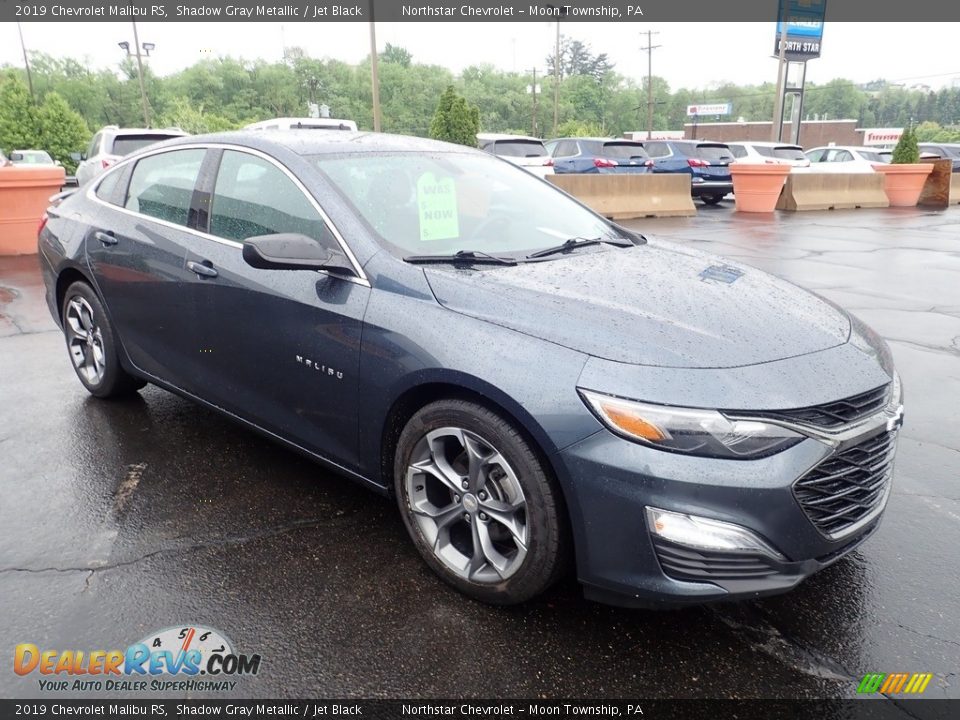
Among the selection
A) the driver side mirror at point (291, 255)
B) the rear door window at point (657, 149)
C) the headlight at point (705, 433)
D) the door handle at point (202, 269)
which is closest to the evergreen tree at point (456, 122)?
the rear door window at point (657, 149)

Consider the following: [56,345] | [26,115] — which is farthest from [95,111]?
[56,345]

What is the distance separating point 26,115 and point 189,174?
4219cm

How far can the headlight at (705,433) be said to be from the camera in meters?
2.15

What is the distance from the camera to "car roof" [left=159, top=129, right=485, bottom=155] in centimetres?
339

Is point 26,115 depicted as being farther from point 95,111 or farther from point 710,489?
point 95,111

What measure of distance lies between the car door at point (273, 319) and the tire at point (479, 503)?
38cm

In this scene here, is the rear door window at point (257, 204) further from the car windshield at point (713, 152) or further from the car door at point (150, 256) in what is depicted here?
the car windshield at point (713, 152)

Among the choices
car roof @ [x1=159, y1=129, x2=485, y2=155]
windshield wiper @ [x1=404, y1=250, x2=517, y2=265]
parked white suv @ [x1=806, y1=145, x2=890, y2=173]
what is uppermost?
car roof @ [x1=159, y1=129, x2=485, y2=155]

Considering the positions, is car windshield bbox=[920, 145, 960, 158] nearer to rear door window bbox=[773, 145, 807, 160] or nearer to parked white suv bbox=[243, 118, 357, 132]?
rear door window bbox=[773, 145, 807, 160]

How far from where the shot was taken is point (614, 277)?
9.49ft

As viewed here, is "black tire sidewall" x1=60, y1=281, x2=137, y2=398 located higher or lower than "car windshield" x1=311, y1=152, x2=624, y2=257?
lower

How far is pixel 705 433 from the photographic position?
2152 mm

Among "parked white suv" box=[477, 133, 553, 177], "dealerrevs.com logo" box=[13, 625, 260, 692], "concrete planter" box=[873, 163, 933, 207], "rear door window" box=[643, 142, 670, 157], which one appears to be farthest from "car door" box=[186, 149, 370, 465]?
"concrete planter" box=[873, 163, 933, 207]

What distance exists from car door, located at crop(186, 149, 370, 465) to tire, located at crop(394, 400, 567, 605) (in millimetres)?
379
